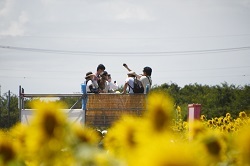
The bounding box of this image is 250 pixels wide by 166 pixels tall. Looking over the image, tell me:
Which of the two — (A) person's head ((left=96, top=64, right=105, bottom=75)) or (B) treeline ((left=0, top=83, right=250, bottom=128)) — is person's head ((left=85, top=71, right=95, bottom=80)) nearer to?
(A) person's head ((left=96, top=64, right=105, bottom=75))

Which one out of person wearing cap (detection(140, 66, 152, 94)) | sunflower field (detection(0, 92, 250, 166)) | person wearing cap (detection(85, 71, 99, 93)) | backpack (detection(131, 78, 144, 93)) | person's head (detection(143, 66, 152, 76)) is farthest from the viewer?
person wearing cap (detection(85, 71, 99, 93))

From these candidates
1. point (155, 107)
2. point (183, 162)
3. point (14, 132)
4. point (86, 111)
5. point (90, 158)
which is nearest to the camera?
point (183, 162)

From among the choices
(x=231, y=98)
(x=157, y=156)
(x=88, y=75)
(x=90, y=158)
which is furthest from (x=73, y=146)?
(x=231, y=98)

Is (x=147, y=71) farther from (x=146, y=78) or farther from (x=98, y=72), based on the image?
(x=98, y=72)

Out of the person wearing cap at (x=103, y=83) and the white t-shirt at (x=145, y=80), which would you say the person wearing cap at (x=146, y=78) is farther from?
the person wearing cap at (x=103, y=83)

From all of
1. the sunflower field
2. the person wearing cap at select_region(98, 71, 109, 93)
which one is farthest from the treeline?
the sunflower field

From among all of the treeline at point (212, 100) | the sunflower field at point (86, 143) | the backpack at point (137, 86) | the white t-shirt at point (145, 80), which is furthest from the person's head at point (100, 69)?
the treeline at point (212, 100)

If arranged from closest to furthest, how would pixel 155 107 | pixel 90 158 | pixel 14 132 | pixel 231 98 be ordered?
pixel 90 158 < pixel 155 107 < pixel 14 132 < pixel 231 98

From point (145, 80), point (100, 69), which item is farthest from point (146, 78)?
point (100, 69)

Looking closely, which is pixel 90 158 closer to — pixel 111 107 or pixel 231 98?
pixel 111 107

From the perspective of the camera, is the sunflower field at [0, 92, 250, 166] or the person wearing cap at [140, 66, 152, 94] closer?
the sunflower field at [0, 92, 250, 166]

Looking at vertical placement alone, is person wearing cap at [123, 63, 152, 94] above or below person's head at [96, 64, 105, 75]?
below

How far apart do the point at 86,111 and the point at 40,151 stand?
9787 millimetres

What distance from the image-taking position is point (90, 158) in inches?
37.4
